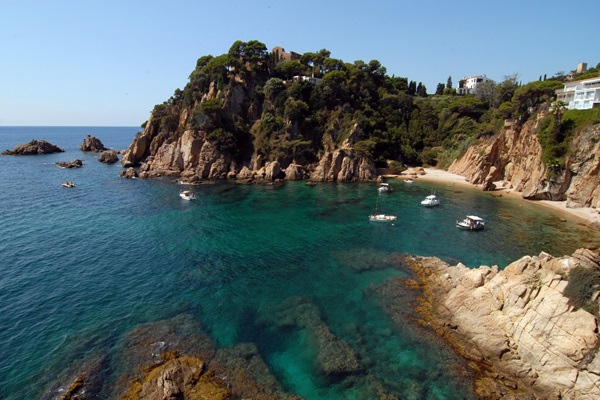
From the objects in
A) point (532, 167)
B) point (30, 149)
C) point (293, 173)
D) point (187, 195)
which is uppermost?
point (30, 149)

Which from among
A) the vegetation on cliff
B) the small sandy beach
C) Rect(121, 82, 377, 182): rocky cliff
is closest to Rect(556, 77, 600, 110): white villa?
the vegetation on cliff

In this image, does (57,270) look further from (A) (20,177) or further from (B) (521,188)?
(B) (521,188)

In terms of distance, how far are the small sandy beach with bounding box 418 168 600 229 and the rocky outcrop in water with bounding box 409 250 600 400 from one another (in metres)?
33.1

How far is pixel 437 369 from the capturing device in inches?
870

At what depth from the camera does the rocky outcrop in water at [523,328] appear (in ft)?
65.7

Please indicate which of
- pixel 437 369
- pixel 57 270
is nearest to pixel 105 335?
pixel 57 270

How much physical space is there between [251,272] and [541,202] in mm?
55921

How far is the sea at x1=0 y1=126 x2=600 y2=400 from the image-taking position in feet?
72.7

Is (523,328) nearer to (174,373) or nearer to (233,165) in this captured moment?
(174,373)

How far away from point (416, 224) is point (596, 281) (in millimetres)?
28470

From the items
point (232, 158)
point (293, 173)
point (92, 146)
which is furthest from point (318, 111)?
point (92, 146)

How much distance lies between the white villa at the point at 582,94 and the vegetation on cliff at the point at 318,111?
7.71 metres

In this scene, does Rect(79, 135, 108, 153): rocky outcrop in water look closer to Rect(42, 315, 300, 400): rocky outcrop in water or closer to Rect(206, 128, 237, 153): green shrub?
Rect(206, 128, 237, 153): green shrub

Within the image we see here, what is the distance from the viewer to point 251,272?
115ft
